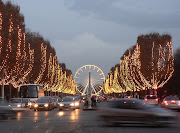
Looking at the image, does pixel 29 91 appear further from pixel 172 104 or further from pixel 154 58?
pixel 172 104

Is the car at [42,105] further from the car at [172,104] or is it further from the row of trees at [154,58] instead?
the row of trees at [154,58]

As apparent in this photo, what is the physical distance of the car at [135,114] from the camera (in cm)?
1966

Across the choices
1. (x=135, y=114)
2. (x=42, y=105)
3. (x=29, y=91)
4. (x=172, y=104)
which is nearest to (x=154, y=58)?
(x=29, y=91)

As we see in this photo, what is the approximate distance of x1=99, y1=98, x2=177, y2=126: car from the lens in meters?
19.7

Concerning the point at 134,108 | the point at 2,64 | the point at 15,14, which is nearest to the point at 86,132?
the point at 134,108

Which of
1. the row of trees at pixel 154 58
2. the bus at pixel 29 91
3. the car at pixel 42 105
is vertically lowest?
the car at pixel 42 105

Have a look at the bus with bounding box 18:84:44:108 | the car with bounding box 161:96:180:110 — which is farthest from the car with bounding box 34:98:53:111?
the car with bounding box 161:96:180:110

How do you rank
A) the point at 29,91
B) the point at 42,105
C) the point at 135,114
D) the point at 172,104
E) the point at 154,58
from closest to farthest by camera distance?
1. the point at 135,114
2. the point at 172,104
3. the point at 42,105
4. the point at 29,91
5. the point at 154,58

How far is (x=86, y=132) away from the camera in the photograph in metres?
17.1

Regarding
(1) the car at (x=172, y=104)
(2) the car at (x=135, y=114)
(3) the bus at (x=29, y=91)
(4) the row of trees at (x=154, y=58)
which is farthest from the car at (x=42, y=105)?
(4) the row of trees at (x=154, y=58)

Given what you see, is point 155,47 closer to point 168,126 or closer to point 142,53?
point 142,53

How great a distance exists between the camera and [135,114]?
1980 cm

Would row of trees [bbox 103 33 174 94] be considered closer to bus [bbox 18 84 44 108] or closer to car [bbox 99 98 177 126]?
bus [bbox 18 84 44 108]

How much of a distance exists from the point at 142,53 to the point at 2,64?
107 ft
